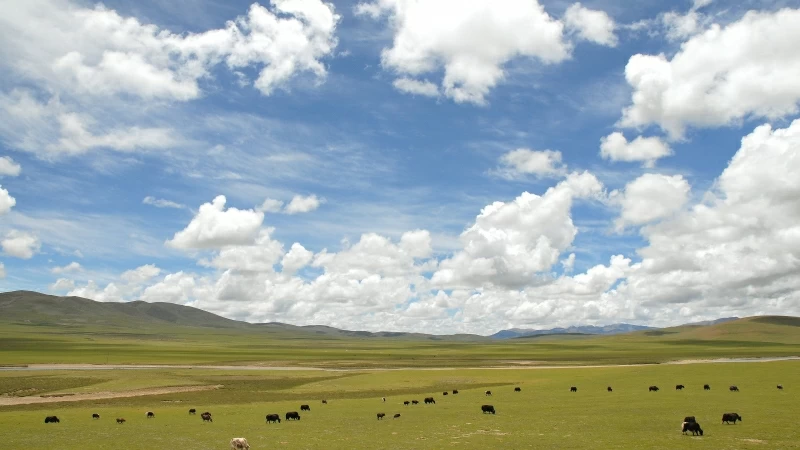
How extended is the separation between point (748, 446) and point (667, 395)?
84.7ft

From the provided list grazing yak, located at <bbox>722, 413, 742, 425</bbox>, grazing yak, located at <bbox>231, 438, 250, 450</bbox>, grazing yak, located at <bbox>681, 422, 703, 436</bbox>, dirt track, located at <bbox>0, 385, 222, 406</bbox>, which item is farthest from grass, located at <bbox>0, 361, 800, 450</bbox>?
dirt track, located at <bbox>0, 385, 222, 406</bbox>

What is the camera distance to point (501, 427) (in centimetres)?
3288

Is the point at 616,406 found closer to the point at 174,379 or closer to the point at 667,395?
the point at 667,395

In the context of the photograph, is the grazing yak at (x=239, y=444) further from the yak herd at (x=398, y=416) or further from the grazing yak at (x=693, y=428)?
the grazing yak at (x=693, y=428)

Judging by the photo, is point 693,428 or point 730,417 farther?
point 730,417

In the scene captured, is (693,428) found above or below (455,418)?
above

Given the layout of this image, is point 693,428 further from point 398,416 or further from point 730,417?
point 398,416

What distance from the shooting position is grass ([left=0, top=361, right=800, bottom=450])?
28141 mm

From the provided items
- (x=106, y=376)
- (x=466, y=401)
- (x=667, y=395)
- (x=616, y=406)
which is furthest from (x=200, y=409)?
(x=106, y=376)

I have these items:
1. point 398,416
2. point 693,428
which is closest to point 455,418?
point 398,416

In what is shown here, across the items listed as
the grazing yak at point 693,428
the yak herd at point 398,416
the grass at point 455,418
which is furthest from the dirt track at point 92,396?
the grazing yak at point 693,428

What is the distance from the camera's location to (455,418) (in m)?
38.1

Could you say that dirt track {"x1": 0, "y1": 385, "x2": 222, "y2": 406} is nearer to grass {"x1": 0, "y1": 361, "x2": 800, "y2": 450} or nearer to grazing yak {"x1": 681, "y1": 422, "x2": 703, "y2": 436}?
grass {"x1": 0, "y1": 361, "x2": 800, "y2": 450}

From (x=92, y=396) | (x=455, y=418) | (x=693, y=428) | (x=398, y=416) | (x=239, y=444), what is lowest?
(x=92, y=396)
